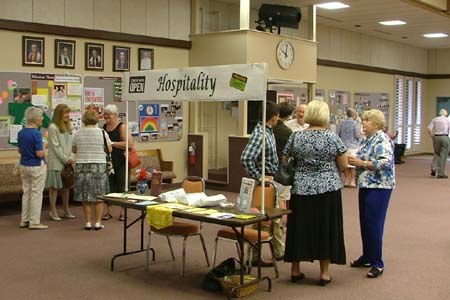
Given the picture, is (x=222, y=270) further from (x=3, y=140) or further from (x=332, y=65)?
(x=332, y=65)

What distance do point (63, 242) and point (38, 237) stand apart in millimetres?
376

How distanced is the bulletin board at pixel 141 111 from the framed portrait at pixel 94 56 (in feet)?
0.51

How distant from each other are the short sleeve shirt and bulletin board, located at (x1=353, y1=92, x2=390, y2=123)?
34.9ft

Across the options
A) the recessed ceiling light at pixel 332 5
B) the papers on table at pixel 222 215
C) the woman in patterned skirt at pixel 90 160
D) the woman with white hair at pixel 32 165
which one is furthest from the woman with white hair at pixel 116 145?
the recessed ceiling light at pixel 332 5

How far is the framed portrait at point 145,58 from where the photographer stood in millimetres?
9070

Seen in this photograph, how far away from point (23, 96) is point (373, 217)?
4871 mm

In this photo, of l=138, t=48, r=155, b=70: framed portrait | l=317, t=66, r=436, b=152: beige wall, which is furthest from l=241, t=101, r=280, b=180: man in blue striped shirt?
l=317, t=66, r=436, b=152: beige wall

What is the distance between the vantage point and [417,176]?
12.2 meters

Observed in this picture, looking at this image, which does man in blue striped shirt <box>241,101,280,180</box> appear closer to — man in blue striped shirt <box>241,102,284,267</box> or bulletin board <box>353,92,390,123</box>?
man in blue striped shirt <box>241,102,284,267</box>

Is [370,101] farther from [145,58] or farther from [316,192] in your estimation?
[316,192]

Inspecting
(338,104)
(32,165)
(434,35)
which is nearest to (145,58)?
(32,165)

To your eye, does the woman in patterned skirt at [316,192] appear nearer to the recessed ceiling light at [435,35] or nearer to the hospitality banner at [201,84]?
the hospitality banner at [201,84]

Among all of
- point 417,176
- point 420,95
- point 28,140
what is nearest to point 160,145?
point 28,140

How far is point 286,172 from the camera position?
4453 millimetres
